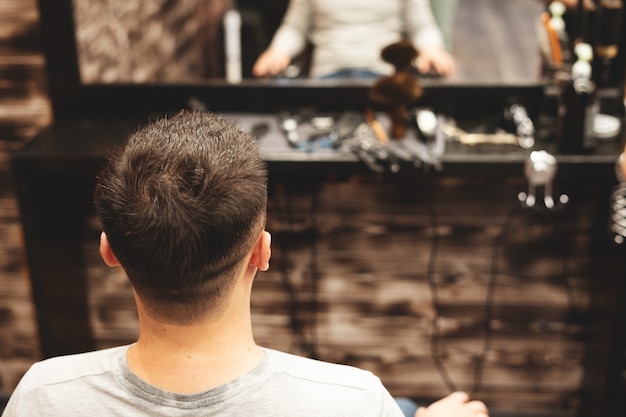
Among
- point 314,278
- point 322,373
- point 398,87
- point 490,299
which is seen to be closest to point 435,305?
point 490,299

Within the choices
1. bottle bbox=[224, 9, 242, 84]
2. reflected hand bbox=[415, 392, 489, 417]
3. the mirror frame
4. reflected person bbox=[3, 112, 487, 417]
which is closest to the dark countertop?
the mirror frame

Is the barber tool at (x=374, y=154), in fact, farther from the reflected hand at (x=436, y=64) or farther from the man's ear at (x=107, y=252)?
the man's ear at (x=107, y=252)

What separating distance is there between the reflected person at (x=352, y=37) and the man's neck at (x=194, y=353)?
1.68 m

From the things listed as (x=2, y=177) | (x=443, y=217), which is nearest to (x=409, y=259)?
(x=443, y=217)

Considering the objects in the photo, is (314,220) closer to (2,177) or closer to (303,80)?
(303,80)

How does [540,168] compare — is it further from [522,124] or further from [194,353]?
[194,353]

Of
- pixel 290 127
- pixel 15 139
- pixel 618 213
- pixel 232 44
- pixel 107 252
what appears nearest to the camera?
pixel 107 252

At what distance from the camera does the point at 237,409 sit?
1099 mm

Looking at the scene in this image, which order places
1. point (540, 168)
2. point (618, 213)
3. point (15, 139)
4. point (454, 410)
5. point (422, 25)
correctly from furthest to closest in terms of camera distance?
1. point (422, 25)
2. point (15, 139)
3. point (618, 213)
4. point (540, 168)
5. point (454, 410)

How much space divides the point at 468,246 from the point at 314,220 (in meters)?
0.52

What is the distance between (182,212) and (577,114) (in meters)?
1.61

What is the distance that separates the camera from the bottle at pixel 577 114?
235 centimetres

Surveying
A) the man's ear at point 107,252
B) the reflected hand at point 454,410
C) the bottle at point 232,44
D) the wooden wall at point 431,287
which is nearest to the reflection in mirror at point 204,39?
the bottle at point 232,44

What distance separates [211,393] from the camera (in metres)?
1.11
